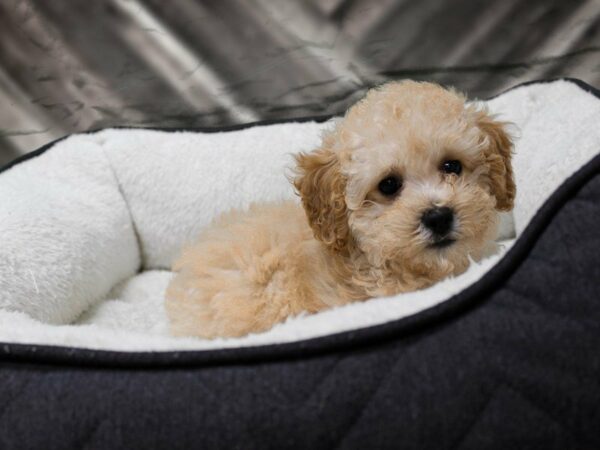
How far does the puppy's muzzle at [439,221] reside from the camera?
160 cm

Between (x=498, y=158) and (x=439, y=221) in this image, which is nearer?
(x=439, y=221)

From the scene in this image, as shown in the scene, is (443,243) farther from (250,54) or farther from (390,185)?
(250,54)

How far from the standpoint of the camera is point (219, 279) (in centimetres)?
183

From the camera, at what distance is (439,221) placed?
5.26ft

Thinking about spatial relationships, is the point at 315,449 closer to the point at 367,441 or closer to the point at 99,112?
the point at 367,441

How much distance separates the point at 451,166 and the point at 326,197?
1.09 feet

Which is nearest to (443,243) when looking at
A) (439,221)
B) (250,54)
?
(439,221)

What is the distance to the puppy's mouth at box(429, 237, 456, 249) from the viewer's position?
163cm

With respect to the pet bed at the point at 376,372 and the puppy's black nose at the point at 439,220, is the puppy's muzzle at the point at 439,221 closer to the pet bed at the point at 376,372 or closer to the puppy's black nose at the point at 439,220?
the puppy's black nose at the point at 439,220

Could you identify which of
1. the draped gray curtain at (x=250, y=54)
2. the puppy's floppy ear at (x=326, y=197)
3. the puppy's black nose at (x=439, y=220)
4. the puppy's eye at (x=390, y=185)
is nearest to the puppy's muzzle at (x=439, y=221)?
the puppy's black nose at (x=439, y=220)

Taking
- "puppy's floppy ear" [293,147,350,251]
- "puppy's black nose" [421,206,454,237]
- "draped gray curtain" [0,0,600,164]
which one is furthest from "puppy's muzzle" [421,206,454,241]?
"draped gray curtain" [0,0,600,164]

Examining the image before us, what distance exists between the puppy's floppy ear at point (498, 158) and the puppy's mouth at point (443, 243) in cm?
26

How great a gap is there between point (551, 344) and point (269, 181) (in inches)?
60.8

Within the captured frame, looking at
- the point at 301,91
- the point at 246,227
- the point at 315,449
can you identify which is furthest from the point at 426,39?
the point at 315,449
